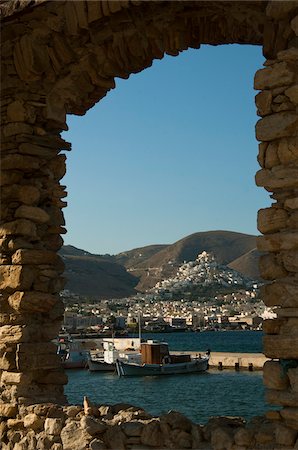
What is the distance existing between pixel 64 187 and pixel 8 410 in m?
2.11

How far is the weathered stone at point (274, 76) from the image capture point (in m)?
4.43

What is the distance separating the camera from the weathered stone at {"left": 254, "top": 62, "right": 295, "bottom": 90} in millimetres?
4430

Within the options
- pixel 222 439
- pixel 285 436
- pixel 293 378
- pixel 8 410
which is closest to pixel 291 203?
pixel 293 378

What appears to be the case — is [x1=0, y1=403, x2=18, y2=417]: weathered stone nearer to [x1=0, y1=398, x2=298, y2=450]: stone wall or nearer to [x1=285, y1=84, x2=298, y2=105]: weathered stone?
[x1=0, y1=398, x2=298, y2=450]: stone wall

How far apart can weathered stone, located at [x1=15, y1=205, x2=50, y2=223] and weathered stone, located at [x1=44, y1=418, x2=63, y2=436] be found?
1754mm

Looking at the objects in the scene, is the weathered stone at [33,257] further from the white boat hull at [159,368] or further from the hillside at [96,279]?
the hillside at [96,279]

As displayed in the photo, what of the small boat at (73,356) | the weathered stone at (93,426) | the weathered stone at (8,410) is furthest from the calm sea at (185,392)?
the weathered stone at (93,426)

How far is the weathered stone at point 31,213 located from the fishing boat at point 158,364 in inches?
1273

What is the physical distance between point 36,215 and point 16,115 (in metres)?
0.93

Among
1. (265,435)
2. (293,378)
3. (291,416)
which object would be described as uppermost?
(293,378)

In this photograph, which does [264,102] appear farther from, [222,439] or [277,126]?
[222,439]

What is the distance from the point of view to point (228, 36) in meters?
5.39

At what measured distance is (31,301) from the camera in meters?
5.68

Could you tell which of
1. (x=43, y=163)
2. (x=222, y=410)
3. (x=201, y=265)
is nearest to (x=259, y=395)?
(x=222, y=410)
